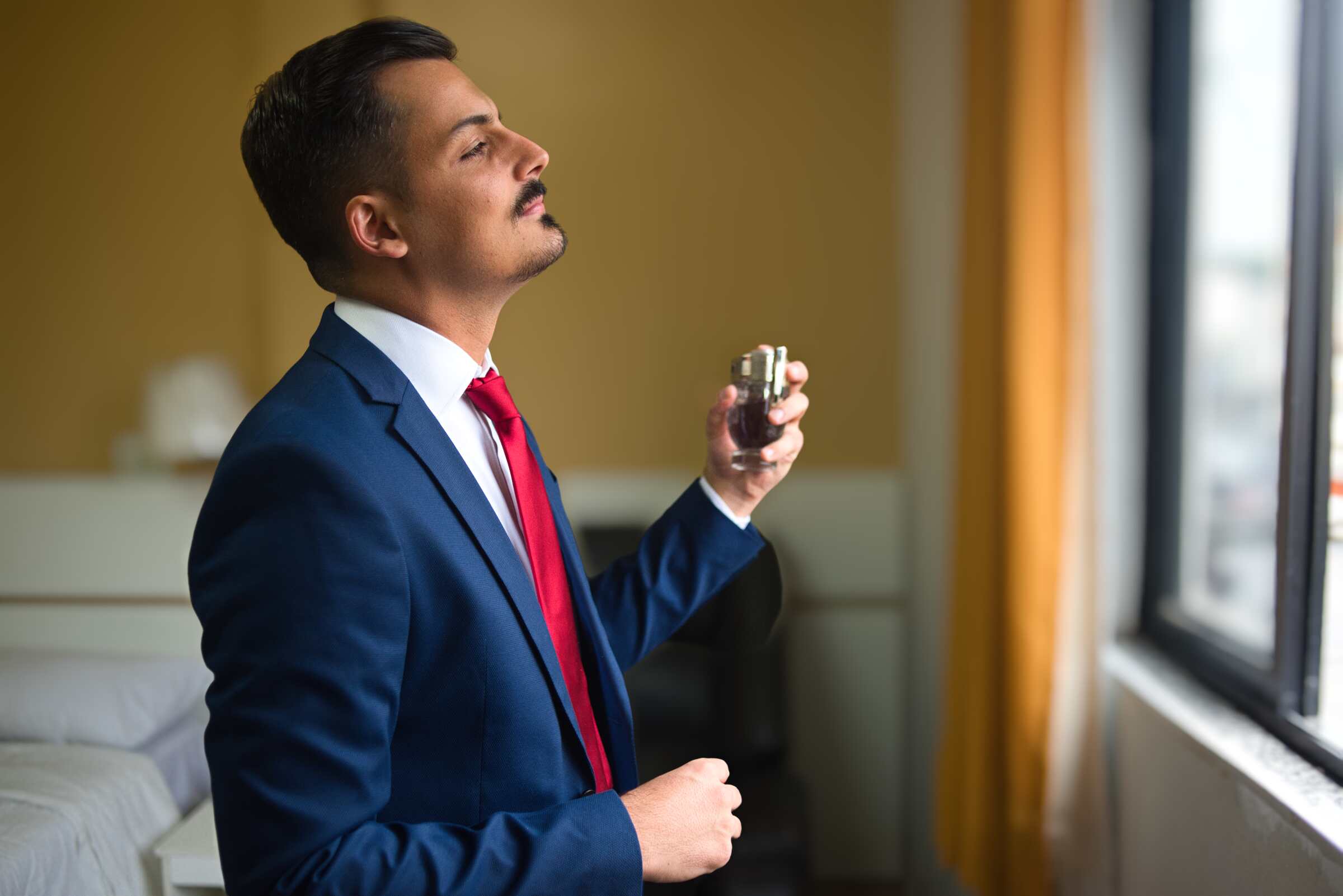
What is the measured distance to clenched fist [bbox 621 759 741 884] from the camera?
2.73 feet

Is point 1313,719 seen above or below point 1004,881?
above

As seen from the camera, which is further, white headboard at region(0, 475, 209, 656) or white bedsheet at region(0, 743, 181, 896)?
white headboard at region(0, 475, 209, 656)

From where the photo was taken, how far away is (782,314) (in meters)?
2.48

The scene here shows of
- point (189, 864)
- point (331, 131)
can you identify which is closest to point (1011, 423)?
point (331, 131)

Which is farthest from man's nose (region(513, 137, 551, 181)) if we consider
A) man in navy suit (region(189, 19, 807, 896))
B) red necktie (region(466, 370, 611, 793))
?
red necktie (region(466, 370, 611, 793))

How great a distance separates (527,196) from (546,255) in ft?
0.22

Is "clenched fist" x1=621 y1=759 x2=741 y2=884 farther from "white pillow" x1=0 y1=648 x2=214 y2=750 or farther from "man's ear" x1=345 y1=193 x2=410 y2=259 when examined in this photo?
"white pillow" x1=0 y1=648 x2=214 y2=750

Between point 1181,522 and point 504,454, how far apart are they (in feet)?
5.30

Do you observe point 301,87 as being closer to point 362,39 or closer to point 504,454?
point 362,39

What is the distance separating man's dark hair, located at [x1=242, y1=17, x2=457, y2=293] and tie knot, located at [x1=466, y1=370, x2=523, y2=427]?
19 cm

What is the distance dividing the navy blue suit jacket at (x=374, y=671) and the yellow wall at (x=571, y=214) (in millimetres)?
1543

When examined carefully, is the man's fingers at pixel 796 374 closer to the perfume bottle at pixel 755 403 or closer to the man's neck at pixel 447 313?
the perfume bottle at pixel 755 403

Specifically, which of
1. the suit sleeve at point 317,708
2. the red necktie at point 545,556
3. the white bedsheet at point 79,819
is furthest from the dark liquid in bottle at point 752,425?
the white bedsheet at point 79,819

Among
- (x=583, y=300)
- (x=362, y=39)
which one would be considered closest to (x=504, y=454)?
(x=362, y=39)
